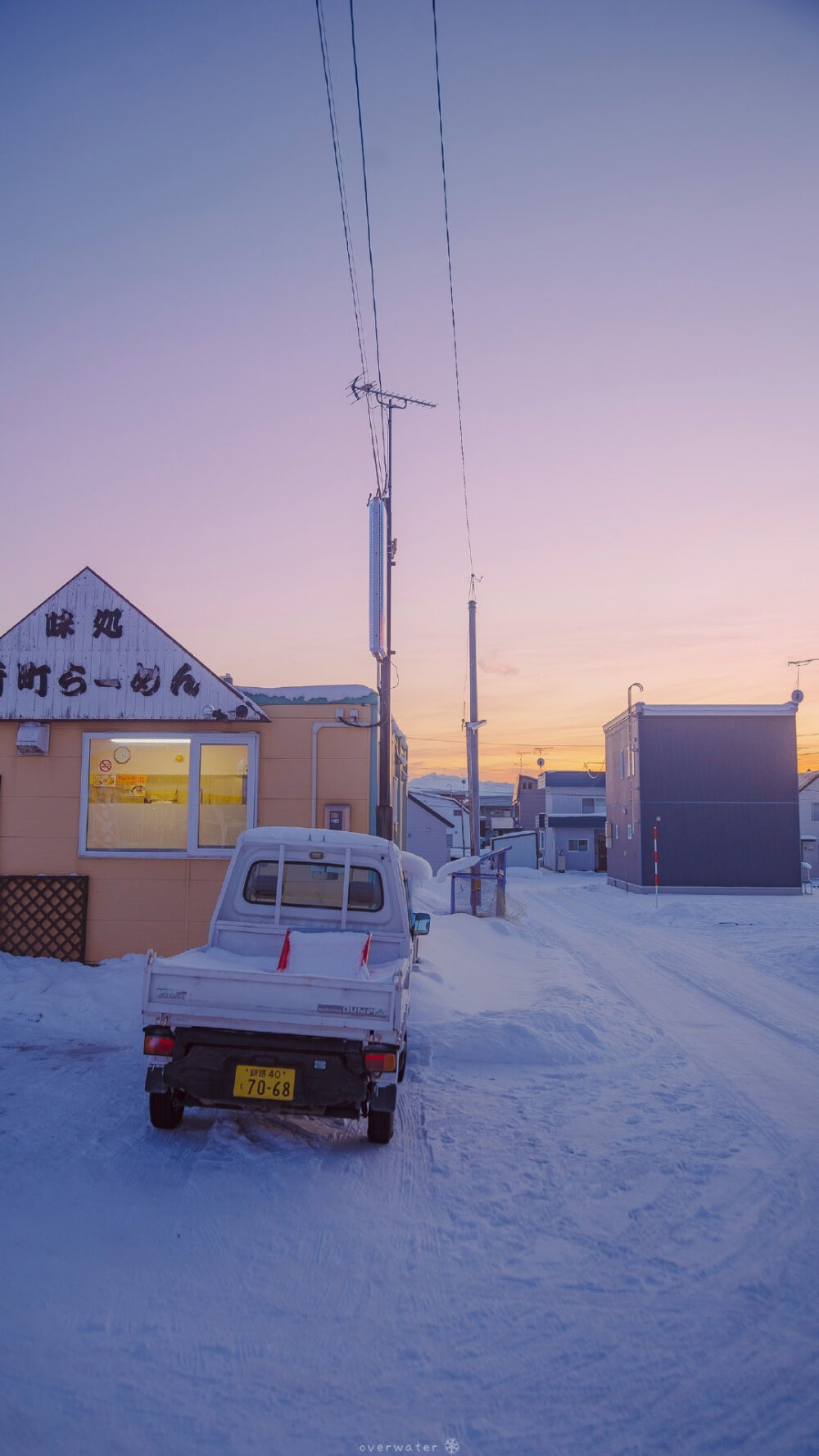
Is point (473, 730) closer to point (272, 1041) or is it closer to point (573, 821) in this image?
point (272, 1041)

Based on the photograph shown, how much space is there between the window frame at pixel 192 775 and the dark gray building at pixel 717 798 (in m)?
19.4

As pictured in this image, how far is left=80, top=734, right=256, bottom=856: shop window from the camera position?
38.0 ft

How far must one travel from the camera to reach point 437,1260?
3906 millimetres

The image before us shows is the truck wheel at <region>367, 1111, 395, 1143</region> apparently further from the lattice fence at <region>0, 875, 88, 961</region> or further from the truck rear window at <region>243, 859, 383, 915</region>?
the lattice fence at <region>0, 875, 88, 961</region>

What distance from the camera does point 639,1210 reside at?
445 centimetres

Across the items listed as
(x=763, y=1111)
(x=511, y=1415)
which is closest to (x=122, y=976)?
(x=763, y=1111)

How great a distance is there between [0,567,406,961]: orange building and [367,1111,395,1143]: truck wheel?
19.9 ft

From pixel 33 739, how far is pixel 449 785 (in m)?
122

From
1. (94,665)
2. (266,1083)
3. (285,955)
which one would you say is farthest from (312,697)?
(266,1083)

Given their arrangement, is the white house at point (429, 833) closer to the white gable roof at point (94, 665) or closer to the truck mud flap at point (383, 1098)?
the white gable roof at point (94, 665)

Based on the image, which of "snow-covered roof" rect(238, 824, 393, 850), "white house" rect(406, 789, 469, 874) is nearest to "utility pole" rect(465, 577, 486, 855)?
"snow-covered roof" rect(238, 824, 393, 850)

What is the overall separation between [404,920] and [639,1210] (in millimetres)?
2808

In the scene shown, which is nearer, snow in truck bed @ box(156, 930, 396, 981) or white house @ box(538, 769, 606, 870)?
snow in truck bed @ box(156, 930, 396, 981)

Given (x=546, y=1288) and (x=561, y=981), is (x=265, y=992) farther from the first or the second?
(x=561, y=981)
